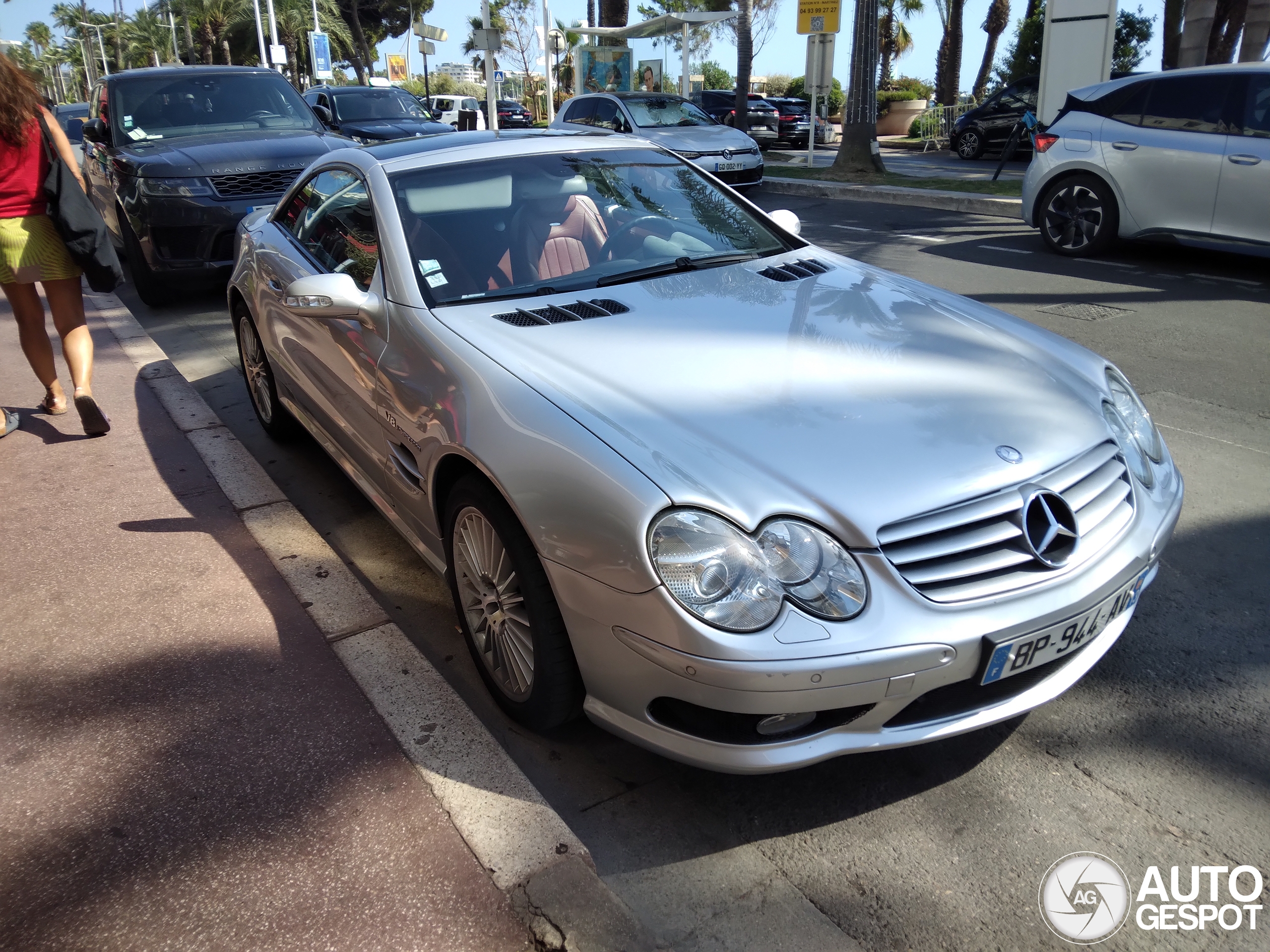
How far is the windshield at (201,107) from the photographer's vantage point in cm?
848

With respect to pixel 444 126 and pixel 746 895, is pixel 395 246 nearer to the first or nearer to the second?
pixel 746 895

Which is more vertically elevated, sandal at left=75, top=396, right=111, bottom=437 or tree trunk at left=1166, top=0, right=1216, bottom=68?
tree trunk at left=1166, top=0, right=1216, bottom=68

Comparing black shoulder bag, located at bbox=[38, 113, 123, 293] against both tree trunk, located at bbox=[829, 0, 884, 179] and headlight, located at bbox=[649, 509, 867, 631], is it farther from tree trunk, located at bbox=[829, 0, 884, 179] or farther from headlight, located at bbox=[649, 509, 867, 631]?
tree trunk, located at bbox=[829, 0, 884, 179]

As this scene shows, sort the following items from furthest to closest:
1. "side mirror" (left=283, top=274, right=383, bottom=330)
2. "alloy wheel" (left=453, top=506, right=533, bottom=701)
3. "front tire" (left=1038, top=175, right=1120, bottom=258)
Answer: "front tire" (left=1038, top=175, right=1120, bottom=258) < "side mirror" (left=283, top=274, right=383, bottom=330) < "alloy wheel" (left=453, top=506, right=533, bottom=701)

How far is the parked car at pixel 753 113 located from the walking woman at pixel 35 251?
68.3 ft

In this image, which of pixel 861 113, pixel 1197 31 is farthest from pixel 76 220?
pixel 1197 31

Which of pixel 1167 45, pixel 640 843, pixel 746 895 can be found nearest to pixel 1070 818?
pixel 746 895

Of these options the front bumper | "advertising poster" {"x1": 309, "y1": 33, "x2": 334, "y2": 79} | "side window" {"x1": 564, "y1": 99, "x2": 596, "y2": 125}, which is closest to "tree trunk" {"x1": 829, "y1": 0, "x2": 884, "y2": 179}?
"side window" {"x1": 564, "y1": 99, "x2": 596, "y2": 125}

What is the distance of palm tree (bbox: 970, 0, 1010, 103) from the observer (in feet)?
103

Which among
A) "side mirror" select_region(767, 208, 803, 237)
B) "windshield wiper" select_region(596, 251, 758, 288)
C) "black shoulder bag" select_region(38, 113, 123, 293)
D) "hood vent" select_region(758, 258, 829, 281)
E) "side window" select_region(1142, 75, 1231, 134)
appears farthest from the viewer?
"side window" select_region(1142, 75, 1231, 134)

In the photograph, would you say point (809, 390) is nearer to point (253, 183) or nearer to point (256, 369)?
point (256, 369)

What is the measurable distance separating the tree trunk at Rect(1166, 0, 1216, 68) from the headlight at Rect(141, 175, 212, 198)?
1426cm

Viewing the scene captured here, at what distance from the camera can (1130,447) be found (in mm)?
2699

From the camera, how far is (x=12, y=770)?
2.56 meters
